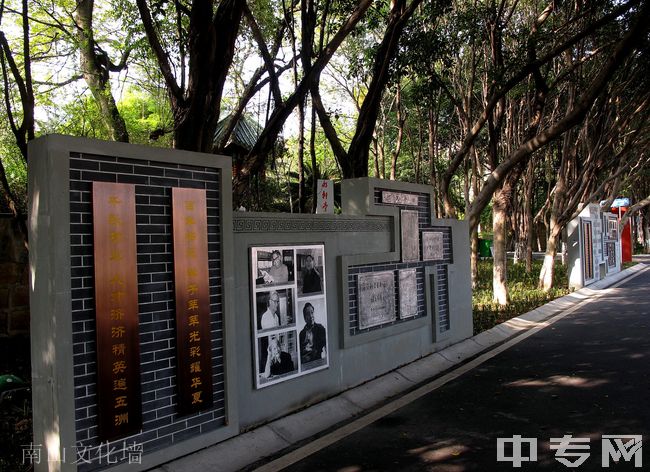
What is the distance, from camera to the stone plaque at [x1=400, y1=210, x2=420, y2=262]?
7.74 meters

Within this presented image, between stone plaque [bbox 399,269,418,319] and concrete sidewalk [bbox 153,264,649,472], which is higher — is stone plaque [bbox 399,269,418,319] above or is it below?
above

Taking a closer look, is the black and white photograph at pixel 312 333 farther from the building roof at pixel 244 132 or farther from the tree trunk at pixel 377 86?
the building roof at pixel 244 132

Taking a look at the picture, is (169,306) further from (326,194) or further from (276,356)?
(326,194)

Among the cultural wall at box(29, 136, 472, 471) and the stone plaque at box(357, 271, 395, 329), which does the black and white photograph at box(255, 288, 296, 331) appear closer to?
the cultural wall at box(29, 136, 472, 471)

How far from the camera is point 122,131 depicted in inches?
407

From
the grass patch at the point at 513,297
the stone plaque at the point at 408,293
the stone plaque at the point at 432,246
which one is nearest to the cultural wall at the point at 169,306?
the stone plaque at the point at 408,293

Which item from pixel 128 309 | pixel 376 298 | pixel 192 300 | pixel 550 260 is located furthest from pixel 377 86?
pixel 550 260

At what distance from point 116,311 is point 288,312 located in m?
1.98

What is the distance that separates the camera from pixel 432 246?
8.58 meters

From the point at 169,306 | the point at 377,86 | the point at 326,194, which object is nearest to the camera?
the point at 169,306

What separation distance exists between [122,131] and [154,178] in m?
6.56

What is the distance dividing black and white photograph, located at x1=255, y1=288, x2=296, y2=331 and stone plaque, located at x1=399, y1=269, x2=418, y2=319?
7.66 ft

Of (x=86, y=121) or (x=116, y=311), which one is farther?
(x=86, y=121)

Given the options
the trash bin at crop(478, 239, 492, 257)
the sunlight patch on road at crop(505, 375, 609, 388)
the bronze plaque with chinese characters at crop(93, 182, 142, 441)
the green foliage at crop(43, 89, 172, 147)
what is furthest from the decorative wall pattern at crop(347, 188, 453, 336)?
the trash bin at crop(478, 239, 492, 257)
